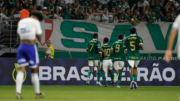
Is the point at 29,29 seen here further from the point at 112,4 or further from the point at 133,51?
the point at 112,4

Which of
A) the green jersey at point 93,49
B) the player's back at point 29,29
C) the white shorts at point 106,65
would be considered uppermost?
the player's back at point 29,29

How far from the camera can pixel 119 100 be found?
766 centimetres

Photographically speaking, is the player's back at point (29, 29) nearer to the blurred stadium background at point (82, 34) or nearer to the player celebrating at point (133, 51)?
the player celebrating at point (133, 51)

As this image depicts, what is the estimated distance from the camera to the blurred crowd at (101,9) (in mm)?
16609

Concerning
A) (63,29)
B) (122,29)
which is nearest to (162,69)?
(122,29)

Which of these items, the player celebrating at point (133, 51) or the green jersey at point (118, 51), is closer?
the player celebrating at point (133, 51)

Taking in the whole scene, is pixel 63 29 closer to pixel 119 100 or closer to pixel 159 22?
pixel 159 22

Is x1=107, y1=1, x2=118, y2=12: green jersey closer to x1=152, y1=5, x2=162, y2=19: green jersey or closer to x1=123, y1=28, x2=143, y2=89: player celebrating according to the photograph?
x1=152, y1=5, x2=162, y2=19: green jersey

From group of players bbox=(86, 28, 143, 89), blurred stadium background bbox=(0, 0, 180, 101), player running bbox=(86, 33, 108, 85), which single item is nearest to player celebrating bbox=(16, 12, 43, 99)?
blurred stadium background bbox=(0, 0, 180, 101)

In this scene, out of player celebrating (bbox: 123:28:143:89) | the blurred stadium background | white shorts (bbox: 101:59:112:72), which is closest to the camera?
player celebrating (bbox: 123:28:143:89)

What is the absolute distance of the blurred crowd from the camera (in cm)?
1661

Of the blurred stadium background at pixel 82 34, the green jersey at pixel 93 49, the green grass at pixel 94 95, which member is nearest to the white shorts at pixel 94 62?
the green jersey at pixel 93 49

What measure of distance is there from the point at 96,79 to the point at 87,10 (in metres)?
4.35

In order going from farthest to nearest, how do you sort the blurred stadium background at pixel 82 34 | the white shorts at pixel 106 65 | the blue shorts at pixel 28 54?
the blurred stadium background at pixel 82 34 → the white shorts at pixel 106 65 → the blue shorts at pixel 28 54
